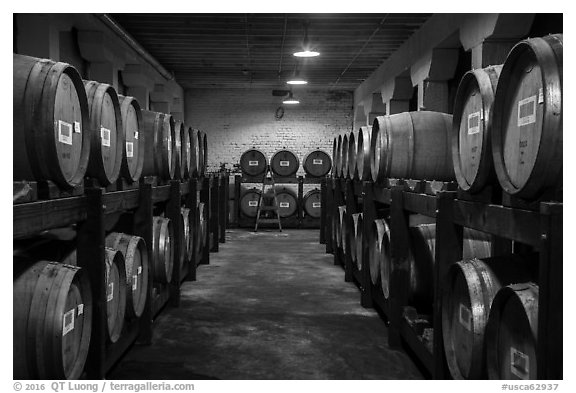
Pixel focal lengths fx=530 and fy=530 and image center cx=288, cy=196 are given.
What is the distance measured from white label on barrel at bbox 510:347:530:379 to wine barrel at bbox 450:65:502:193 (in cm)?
85

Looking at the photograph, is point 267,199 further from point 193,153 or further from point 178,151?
point 178,151

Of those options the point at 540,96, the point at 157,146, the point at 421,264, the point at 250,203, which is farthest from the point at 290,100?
the point at 540,96

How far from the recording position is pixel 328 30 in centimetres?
938

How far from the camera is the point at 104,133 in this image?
11.6 feet

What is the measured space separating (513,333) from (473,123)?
1.20m

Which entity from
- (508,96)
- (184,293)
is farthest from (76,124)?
(184,293)

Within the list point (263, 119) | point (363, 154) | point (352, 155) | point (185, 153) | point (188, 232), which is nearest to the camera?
point (363, 154)

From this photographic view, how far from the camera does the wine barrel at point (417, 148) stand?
15.6ft

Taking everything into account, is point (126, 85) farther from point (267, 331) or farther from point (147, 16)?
point (267, 331)

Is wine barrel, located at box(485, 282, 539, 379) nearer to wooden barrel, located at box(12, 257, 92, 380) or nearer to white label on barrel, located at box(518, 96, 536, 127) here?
white label on barrel, located at box(518, 96, 536, 127)

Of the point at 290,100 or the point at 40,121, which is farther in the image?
the point at 290,100

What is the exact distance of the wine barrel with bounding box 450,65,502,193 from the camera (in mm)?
2598

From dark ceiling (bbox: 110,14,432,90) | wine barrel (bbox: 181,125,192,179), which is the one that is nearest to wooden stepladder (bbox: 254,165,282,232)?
dark ceiling (bbox: 110,14,432,90)

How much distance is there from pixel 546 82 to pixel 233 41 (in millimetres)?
8887
